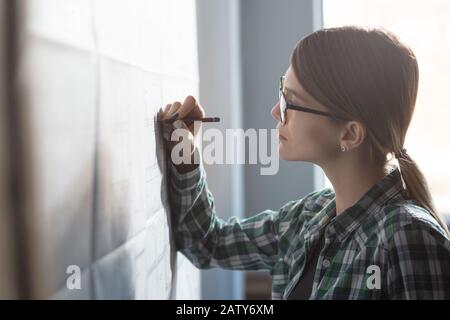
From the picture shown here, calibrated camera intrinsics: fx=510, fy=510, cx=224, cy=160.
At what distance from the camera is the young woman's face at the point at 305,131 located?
1029 millimetres

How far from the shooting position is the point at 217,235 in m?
1.27

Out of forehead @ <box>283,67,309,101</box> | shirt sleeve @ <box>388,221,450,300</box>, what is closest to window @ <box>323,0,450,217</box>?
forehead @ <box>283,67,309,101</box>

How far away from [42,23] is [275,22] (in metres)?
1.73

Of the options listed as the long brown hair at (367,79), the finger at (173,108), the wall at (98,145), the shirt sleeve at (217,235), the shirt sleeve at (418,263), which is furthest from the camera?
the shirt sleeve at (217,235)

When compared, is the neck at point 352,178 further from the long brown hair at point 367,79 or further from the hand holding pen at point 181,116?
the hand holding pen at point 181,116

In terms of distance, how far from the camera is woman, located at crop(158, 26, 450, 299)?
885 millimetres

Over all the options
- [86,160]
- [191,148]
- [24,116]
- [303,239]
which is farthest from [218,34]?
[24,116]

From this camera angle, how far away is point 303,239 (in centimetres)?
114

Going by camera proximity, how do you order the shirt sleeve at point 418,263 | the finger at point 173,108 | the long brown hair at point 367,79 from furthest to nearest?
the finger at point 173,108
the long brown hair at point 367,79
the shirt sleeve at point 418,263

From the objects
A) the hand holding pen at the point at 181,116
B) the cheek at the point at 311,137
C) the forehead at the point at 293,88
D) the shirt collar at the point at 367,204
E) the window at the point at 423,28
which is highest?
the window at the point at 423,28

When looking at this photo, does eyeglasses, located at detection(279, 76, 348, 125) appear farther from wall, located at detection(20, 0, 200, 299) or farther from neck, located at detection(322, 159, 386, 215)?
wall, located at detection(20, 0, 200, 299)

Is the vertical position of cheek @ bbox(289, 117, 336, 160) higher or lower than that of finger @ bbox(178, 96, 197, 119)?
lower

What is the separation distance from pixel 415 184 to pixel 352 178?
0.12 metres

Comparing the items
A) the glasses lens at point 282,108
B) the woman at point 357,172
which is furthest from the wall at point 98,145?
the glasses lens at point 282,108
